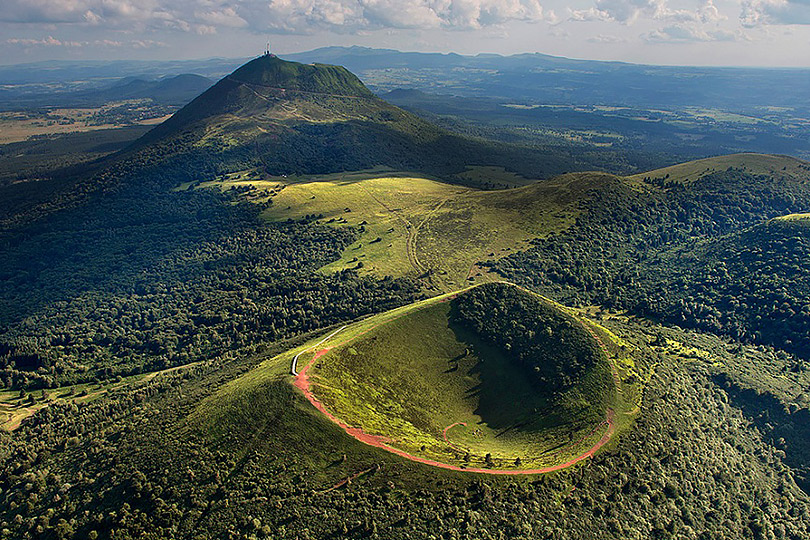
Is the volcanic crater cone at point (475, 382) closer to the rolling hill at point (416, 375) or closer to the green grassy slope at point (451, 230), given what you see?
the rolling hill at point (416, 375)

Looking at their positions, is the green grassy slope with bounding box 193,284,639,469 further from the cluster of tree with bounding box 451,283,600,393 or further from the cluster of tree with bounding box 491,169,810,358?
the cluster of tree with bounding box 491,169,810,358

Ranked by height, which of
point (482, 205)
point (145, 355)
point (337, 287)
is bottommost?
point (145, 355)

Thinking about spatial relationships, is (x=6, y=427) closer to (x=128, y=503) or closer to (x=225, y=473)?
(x=128, y=503)

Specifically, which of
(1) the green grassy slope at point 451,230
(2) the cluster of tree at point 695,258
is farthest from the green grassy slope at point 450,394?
(2) the cluster of tree at point 695,258

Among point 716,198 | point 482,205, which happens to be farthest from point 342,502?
point 716,198

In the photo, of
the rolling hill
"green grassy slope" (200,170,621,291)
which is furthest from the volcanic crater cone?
"green grassy slope" (200,170,621,291)

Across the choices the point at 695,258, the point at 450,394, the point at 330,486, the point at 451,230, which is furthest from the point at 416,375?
the point at 695,258

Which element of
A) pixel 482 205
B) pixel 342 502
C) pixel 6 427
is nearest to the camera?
pixel 342 502

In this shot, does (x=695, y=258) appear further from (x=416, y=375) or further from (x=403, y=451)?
(x=403, y=451)
